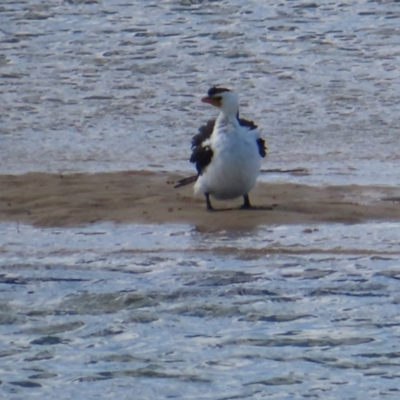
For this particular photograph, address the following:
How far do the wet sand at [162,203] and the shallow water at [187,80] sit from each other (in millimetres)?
802

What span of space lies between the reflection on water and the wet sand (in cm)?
36

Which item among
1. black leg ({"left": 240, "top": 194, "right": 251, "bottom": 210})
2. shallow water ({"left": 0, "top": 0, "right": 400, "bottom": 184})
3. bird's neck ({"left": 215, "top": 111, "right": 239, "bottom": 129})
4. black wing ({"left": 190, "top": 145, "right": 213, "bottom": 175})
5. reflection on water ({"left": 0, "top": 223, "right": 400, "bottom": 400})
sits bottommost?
shallow water ({"left": 0, "top": 0, "right": 400, "bottom": 184})

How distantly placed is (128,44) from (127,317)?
481 inches

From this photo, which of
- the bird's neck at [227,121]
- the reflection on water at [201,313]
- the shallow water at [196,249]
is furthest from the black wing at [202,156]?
the reflection on water at [201,313]

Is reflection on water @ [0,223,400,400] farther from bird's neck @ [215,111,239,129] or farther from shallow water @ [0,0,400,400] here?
bird's neck @ [215,111,239,129]

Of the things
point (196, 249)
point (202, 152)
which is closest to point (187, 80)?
point (202, 152)

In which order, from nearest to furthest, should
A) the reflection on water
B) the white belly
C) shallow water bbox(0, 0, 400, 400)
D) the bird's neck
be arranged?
the reflection on water
shallow water bbox(0, 0, 400, 400)
the white belly
the bird's neck

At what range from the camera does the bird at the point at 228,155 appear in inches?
421

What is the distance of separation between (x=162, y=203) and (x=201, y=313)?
3.44 m

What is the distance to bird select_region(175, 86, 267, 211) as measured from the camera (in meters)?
10.7

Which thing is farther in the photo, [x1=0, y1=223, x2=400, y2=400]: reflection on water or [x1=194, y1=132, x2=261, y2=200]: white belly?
[x1=194, y1=132, x2=261, y2=200]: white belly

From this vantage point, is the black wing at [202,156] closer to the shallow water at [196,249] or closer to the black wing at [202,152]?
the black wing at [202,152]

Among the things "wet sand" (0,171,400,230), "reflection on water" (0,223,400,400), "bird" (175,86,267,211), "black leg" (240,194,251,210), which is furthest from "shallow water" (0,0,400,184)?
"reflection on water" (0,223,400,400)

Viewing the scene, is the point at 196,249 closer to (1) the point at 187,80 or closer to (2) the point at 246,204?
(2) the point at 246,204
